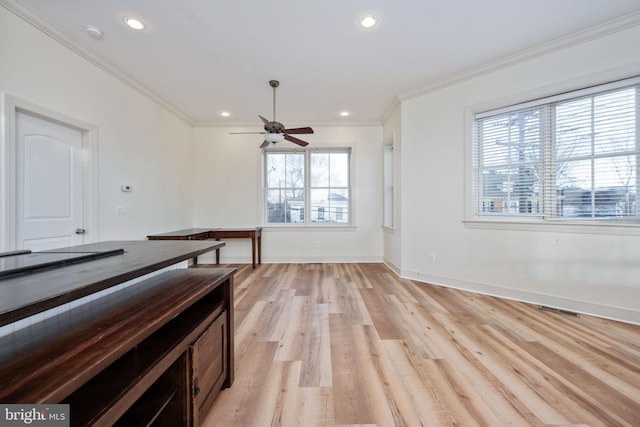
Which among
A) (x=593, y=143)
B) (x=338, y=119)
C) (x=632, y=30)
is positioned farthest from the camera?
(x=338, y=119)

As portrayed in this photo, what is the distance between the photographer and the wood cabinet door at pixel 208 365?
113 centimetres

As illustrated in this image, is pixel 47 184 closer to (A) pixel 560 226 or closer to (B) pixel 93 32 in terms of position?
(B) pixel 93 32

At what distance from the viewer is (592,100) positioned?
2.69 meters

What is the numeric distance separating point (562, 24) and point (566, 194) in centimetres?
175

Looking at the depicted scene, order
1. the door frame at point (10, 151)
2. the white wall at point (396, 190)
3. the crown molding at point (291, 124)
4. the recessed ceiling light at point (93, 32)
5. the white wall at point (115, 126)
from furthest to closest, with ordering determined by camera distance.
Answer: the crown molding at point (291, 124), the white wall at point (396, 190), the recessed ceiling light at point (93, 32), the white wall at point (115, 126), the door frame at point (10, 151)

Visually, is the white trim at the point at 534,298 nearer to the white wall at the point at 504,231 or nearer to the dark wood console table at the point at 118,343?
the white wall at the point at 504,231

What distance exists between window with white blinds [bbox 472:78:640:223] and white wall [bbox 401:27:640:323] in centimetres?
18

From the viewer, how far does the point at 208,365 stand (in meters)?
1.32

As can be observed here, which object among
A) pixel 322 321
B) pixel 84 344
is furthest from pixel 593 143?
pixel 84 344

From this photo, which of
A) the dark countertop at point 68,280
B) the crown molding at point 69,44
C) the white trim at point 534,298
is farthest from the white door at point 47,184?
the white trim at point 534,298

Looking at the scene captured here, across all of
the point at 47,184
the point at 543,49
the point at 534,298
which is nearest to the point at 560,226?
the point at 534,298

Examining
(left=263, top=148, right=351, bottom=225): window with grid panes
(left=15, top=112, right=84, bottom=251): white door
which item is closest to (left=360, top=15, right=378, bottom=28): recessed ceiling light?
(left=263, top=148, right=351, bottom=225): window with grid panes

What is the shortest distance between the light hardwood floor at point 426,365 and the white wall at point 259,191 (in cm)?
211

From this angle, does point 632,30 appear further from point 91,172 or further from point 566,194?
point 91,172
